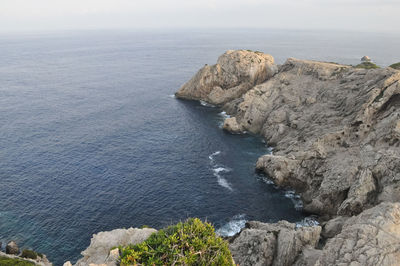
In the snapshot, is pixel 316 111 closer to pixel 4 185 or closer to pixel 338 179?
pixel 338 179

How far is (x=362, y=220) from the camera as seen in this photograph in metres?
33.4

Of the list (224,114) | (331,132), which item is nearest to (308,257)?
(331,132)

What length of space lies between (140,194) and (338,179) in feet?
137

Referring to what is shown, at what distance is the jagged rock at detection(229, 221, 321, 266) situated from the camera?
38.2 meters

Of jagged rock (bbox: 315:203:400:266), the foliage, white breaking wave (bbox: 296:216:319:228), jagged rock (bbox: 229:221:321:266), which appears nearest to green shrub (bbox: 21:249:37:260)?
the foliage

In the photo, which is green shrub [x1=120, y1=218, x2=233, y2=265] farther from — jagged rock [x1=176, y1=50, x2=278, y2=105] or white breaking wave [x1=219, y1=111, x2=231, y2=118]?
jagged rock [x1=176, y1=50, x2=278, y2=105]

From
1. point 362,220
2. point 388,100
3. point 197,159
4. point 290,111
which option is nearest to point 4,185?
point 197,159

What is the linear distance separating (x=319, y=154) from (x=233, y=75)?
6457cm

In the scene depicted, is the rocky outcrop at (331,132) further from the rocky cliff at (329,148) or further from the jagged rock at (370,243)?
the jagged rock at (370,243)

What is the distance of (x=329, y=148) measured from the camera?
66.8 m

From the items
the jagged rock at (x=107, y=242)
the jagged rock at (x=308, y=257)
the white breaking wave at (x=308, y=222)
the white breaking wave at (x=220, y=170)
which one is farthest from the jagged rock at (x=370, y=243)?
the white breaking wave at (x=220, y=170)

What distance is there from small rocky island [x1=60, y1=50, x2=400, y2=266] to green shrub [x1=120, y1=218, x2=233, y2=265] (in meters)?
2.23

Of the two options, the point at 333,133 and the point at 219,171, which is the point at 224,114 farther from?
the point at 333,133

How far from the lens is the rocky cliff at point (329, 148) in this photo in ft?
102
